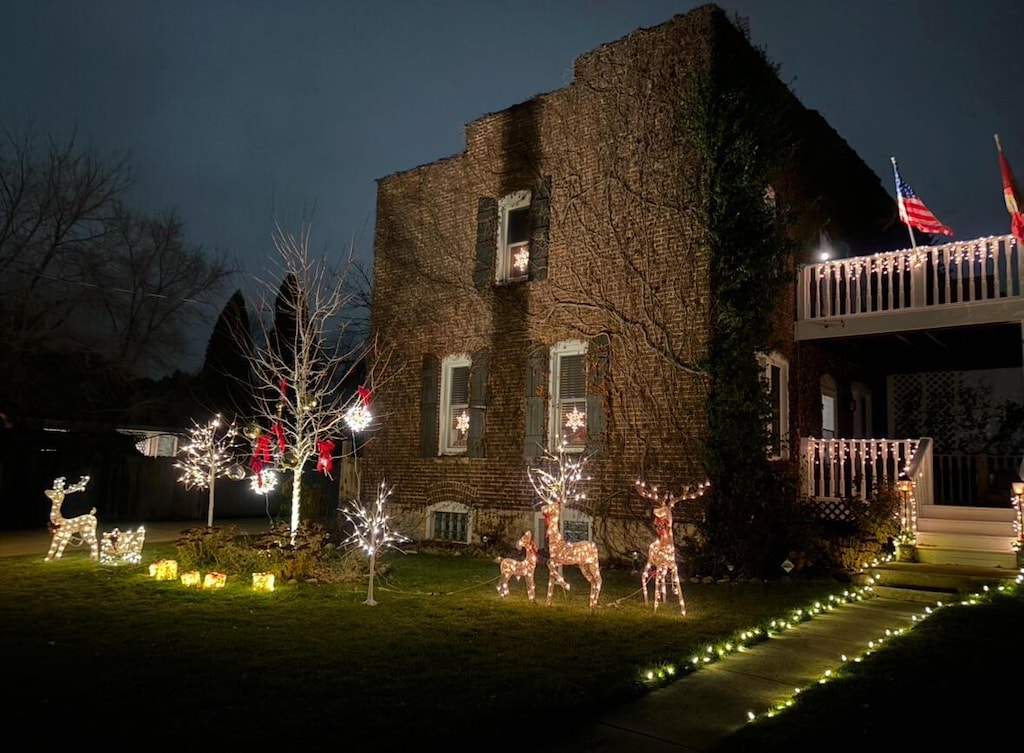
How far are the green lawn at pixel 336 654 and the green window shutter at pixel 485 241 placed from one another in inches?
250

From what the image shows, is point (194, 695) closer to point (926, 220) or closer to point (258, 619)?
point (258, 619)

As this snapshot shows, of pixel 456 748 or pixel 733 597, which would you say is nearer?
pixel 456 748

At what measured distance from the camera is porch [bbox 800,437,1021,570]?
1082cm

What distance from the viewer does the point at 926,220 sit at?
45.2ft

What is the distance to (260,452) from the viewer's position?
11844 millimetres

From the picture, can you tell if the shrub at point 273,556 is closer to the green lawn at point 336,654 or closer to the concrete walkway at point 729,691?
the green lawn at point 336,654

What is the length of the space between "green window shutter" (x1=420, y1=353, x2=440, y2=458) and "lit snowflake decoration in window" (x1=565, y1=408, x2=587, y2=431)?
329cm

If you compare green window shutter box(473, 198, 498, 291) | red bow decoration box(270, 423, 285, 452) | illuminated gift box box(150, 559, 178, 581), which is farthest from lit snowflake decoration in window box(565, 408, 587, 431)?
illuminated gift box box(150, 559, 178, 581)

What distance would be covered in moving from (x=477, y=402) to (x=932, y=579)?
26.5 feet

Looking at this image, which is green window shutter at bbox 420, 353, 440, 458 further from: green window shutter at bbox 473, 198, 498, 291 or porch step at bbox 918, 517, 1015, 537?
porch step at bbox 918, 517, 1015, 537

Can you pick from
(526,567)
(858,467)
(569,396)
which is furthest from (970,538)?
(526,567)

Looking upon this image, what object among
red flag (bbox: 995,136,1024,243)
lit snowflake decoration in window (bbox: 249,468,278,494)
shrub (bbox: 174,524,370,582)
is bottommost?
shrub (bbox: 174,524,370,582)

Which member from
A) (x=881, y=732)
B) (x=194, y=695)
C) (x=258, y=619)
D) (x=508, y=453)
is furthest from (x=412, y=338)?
(x=881, y=732)

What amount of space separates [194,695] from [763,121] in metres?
11.1
